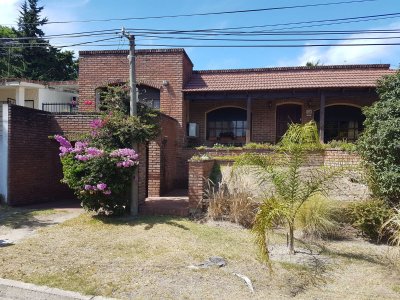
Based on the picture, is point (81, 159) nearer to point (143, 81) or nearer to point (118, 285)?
point (118, 285)

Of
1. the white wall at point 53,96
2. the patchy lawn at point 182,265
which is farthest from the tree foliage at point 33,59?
the patchy lawn at point 182,265

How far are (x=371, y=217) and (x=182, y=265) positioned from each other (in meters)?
4.20

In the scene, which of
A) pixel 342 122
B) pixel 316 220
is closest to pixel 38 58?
pixel 342 122

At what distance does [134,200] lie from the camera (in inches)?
366

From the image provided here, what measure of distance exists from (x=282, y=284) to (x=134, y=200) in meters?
5.03

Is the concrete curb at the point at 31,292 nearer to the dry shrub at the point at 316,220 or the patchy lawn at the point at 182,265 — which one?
the patchy lawn at the point at 182,265

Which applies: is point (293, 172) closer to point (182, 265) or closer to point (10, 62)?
point (182, 265)

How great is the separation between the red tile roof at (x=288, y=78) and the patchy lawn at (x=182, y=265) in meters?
8.66

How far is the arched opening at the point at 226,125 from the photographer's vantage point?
57.0ft

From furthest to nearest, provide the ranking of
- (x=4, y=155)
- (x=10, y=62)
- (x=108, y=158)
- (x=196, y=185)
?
(x=10, y=62), (x=4, y=155), (x=196, y=185), (x=108, y=158)

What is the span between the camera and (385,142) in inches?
319

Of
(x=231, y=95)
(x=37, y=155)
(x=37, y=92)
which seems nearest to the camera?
(x=37, y=155)

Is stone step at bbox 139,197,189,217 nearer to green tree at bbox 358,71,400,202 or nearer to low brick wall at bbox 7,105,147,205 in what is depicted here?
low brick wall at bbox 7,105,147,205

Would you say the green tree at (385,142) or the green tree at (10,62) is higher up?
the green tree at (10,62)
